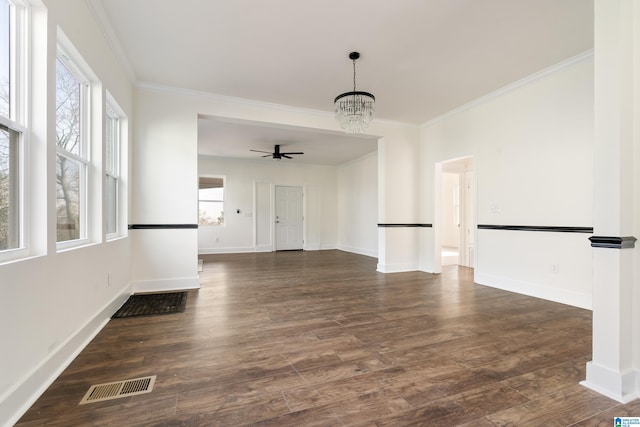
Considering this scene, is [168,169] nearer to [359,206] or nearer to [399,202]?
[399,202]

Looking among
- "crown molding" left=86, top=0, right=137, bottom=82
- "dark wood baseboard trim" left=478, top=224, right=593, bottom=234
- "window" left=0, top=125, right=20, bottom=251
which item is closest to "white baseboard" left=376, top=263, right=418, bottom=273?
"dark wood baseboard trim" left=478, top=224, right=593, bottom=234

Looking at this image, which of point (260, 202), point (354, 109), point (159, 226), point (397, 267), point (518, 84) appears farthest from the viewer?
point (260, 202)

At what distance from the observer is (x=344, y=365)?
2.02m

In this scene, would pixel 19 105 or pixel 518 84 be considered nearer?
pixel 19 105

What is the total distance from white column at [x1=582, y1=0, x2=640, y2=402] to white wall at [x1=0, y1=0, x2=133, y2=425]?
10.1 ft

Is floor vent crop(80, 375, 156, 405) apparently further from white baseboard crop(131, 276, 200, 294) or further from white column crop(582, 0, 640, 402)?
white column crop(582, 0, 640, 402)

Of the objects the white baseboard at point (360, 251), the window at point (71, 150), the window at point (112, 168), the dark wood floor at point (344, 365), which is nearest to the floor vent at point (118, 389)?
the dark wood floor at point (344, 365)

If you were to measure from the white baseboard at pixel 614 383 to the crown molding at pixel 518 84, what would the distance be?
122 inches

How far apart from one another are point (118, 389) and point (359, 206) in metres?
7.24

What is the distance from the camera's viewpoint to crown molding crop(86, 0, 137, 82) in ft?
8.03

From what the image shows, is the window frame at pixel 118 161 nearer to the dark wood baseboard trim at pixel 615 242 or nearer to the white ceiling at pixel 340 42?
the white ceiling at pixel 340 42

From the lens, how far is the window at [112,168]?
3.25m

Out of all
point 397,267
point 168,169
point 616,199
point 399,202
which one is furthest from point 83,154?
point 397,267

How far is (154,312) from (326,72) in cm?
323
